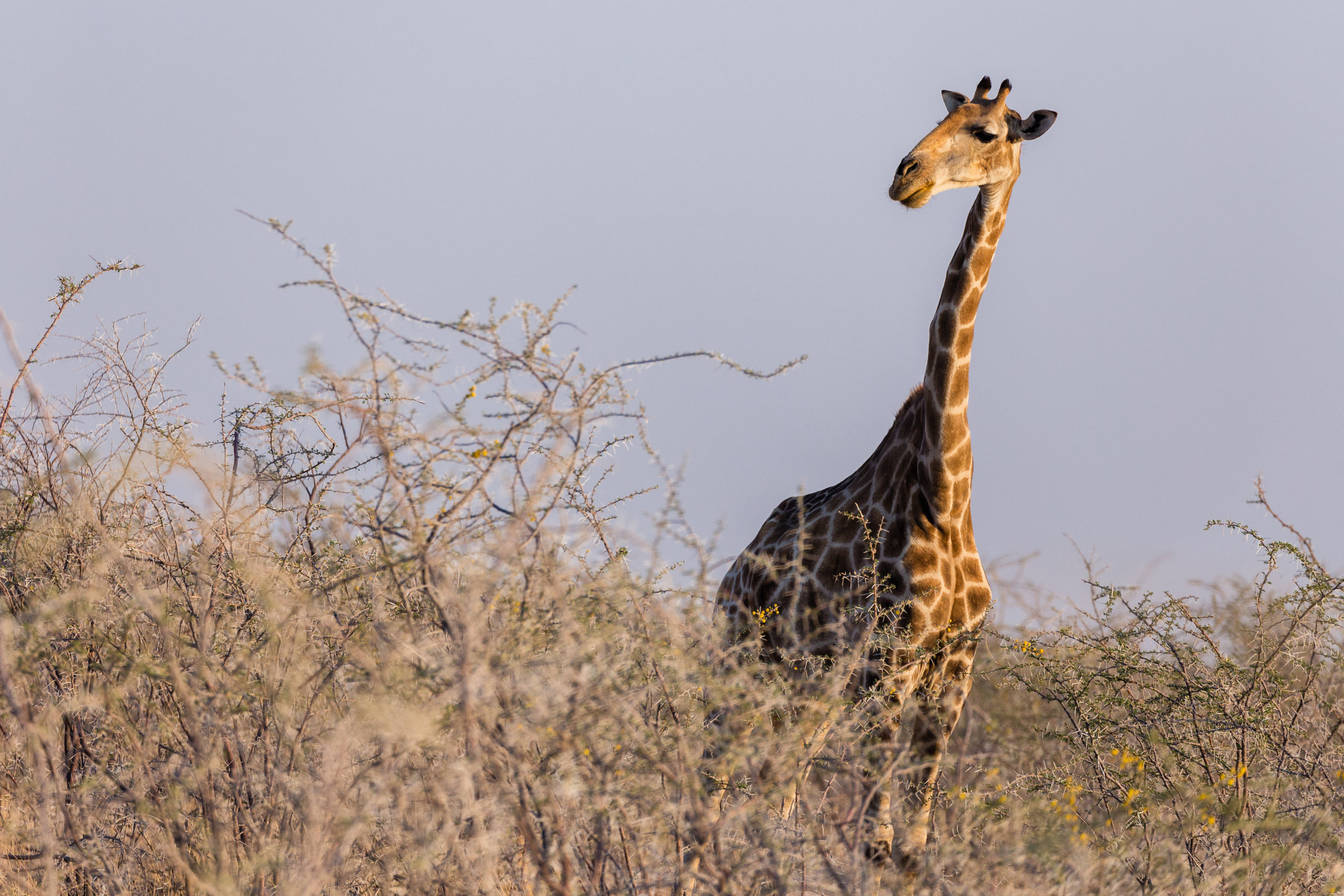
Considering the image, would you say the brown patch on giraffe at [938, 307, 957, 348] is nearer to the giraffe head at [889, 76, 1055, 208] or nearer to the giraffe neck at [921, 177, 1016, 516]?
the giraffe neck at [921, 177, 1016, 516]

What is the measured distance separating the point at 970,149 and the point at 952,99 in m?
1.52

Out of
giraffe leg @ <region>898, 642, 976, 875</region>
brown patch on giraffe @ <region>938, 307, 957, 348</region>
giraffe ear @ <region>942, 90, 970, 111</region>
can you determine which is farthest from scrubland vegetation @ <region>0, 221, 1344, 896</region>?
giraffe ear @ <region>942, 90, 970, 111</region>

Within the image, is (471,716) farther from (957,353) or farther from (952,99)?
(952,99)

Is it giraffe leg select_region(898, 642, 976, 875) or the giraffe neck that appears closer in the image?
giraffe leg select_region(898, 642, 976, 875)

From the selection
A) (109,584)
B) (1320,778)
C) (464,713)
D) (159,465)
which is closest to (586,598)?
(464,713)

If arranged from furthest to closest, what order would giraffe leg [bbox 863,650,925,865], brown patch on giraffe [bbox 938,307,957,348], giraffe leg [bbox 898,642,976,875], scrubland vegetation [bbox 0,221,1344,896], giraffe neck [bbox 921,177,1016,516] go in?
brown patch on giraffe [bbox 938,307,957,348] < giraffe neck [bbox 921,177,1016,516] < giraffe leg [bbox 898,642,976,875] < giraffe leg [bbox 863,650,925,865] < scrubland vegetation [bbox 0,221,1344,896]

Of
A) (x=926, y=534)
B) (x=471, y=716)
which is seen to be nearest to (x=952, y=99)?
(x=926, y=534)

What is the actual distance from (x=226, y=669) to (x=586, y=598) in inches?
51.7

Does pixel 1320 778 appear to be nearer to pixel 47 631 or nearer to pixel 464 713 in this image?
pixel 464 713

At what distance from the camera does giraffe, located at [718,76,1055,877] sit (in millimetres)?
4855

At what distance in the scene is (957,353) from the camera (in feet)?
17.6

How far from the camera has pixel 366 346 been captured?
3.04 meters

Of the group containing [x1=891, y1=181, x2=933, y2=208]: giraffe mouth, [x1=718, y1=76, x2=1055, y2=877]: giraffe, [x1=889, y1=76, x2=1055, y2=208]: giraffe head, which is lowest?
[x1=718, y1=76, x2=1055, y2=877]: giraffe

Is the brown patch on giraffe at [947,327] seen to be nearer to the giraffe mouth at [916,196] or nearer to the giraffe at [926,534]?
the giraffe at [926,534]
